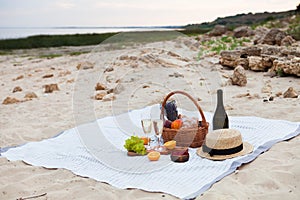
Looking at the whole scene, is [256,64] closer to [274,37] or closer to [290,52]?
[290,52]

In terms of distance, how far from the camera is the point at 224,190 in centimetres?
249

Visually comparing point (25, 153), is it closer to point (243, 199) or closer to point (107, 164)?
point (107, 164)

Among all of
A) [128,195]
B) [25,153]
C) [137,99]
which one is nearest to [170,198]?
[128,195]

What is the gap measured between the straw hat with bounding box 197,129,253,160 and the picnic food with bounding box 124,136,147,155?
0.53 metres

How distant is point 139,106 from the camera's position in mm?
5430

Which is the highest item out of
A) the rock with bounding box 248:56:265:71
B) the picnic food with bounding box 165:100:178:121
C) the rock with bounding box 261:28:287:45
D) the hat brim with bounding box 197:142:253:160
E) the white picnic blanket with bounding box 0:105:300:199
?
the rock with bounding box 261:28:287:45

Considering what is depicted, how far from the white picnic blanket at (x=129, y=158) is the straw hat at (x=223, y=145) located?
0.07m

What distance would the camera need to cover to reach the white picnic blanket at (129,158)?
271cm

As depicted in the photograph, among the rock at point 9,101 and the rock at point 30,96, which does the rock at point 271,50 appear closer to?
the rock at point 30,96

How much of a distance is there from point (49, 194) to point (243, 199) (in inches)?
55.5

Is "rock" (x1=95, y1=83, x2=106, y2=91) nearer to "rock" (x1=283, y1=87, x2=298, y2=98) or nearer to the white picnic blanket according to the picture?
the white picnic blanket

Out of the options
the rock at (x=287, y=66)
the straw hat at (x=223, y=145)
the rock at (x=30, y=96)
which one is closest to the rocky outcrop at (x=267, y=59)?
the rock at (x=287, y=66)

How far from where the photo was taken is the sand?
260cm

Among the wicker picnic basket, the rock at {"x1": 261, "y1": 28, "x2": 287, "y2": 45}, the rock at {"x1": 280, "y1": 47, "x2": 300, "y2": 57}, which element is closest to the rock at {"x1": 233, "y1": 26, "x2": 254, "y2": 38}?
the rock at {"x1": 261, "y1": 28, "x2": 287, "y2": 45}
